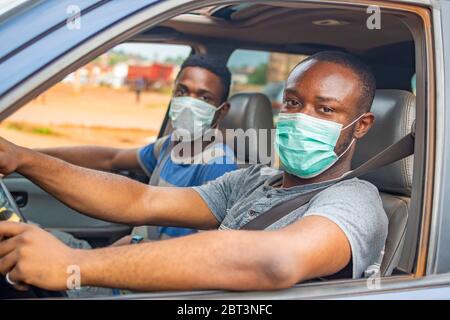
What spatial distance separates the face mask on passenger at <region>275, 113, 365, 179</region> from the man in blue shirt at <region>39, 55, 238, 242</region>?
3.08 feet

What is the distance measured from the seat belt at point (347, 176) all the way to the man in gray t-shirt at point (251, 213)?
1.7 inches

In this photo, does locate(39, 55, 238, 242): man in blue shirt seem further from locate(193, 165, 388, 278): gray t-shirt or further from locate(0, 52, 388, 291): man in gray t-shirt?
locate(0, 52, 388, 291): man in gray t-shirt

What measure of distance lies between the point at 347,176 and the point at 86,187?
2.89 feet

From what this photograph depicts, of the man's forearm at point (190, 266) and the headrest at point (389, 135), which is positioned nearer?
the man's forearm at point (190, 266)

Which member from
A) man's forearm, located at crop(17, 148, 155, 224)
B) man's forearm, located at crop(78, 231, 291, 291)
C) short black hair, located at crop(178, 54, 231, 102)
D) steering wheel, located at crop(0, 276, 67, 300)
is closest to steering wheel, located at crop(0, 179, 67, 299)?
steering wheel, located at crop(0, 276, 67, 300)

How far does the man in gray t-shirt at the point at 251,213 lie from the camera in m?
1.71

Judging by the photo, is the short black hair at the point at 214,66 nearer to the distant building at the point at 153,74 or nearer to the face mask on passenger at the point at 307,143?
the face mask on passenger at the point at 307,143

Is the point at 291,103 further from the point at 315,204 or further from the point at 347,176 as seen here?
the point at 315,204

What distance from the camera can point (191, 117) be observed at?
3451 millimetres

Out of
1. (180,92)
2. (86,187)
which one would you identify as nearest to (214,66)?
(180,92)

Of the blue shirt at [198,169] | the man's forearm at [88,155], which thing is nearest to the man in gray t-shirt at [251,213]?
the blue shirt at [198,169]

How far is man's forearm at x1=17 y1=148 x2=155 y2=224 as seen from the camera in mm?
2266

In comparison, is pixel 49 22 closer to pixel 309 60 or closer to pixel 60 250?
pixel 60 250

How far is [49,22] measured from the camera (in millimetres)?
1624
